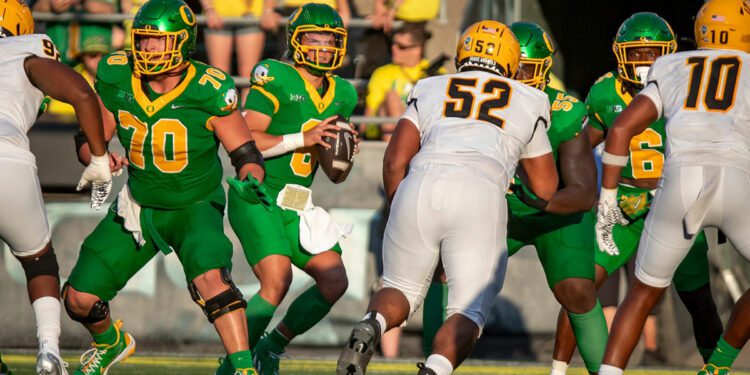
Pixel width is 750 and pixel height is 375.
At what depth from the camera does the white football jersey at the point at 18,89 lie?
559cm

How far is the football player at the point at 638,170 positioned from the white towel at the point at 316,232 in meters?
1.28

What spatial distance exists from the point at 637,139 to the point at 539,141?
167cm

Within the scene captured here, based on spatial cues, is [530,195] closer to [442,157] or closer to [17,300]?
[442,157]

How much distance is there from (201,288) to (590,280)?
6.34 ft

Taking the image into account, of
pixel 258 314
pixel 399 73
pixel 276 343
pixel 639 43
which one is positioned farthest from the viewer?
pixel 399 73

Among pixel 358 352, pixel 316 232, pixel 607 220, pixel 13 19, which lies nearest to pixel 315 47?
pixel 316 232

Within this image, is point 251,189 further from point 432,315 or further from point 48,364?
point 432,315

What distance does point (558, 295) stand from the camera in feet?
20.6

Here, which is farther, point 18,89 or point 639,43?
point 639,43

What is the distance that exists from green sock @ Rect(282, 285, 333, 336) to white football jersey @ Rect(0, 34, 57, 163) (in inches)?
65.2

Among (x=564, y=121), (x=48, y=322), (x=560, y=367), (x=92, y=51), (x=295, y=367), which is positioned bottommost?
(x=295, y=367)

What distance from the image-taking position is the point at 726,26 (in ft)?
18.6

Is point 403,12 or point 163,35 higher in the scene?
point 163,35

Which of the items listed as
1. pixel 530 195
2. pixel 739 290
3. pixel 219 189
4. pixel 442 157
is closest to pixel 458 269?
pixel 442 157
